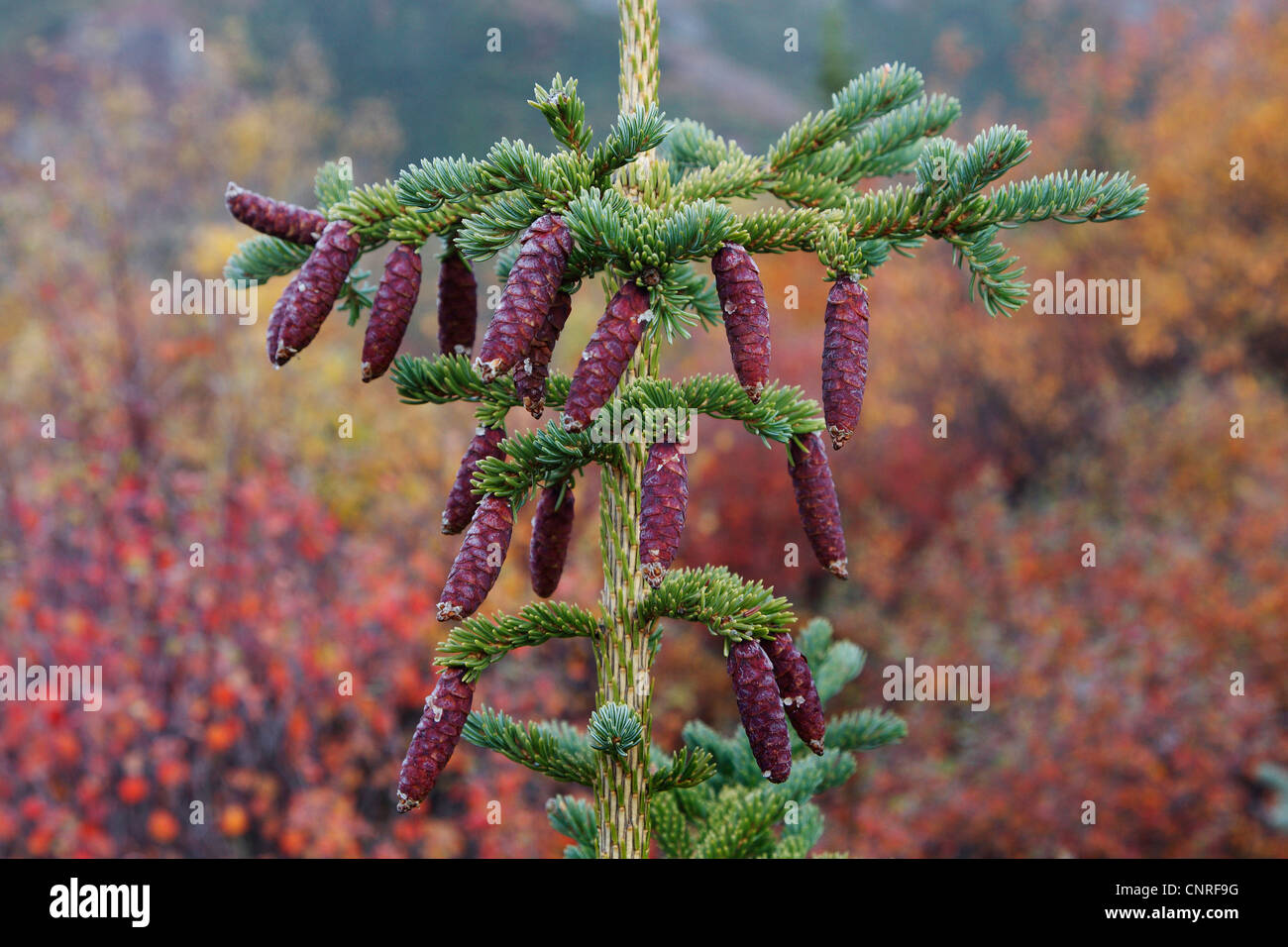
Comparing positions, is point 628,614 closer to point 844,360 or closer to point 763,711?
point 763,711

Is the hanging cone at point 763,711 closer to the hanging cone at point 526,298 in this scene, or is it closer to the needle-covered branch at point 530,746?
the needle-covered branch at point 530,746

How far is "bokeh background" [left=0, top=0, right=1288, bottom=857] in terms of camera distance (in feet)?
17.7

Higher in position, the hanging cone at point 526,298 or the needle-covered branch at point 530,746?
the hanging cone at point 526,298

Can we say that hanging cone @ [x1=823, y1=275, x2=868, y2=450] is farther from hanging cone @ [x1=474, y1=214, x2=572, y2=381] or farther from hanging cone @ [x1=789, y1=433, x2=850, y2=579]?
hanging cone @ [x1=474, y1=214, x2=572, y2=381]

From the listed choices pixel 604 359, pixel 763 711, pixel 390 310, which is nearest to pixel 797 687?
pixel 763 711

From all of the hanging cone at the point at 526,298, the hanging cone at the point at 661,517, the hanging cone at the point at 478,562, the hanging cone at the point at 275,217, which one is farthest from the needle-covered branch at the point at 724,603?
the hanging cone at the point at 275,217

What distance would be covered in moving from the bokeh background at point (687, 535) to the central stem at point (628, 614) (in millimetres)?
3893

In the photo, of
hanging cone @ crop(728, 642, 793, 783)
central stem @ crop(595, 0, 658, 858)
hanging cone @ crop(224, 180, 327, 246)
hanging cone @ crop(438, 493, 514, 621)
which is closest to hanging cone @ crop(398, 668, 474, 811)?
hanging cone @ crop(438, 493, 514, 621)

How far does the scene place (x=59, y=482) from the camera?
19.3 feet

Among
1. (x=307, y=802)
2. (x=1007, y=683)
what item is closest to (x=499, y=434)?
(x=307, y=802)

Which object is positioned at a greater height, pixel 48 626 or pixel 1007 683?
pixel 48 626

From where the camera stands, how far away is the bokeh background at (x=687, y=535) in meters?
5.41

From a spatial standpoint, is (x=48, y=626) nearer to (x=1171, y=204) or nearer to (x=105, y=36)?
(x=105, y=36)
